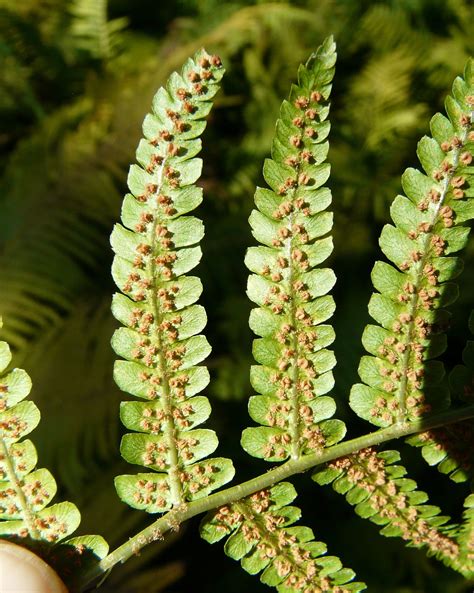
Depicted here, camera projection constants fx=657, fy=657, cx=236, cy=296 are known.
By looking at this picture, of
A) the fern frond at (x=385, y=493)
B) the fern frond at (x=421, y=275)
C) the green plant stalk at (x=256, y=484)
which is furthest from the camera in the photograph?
the fern frond at (x=385, y=493)

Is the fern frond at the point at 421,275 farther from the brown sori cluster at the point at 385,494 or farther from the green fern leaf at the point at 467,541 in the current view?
the green fern leaf at the point at 467,541

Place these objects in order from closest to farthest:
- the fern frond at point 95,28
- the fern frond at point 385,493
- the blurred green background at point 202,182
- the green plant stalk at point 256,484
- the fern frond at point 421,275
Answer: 1. the fern frond at point 421,275
2. the green plant stalk at point 256,484
3. the fern frond at point 385,493
4. the blurred green background at point 202,182
5. the fern frond at point 95,28

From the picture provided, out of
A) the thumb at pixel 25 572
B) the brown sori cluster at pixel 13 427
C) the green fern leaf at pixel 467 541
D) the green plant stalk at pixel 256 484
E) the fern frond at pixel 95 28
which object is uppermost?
the fern frond at pixel 95 28

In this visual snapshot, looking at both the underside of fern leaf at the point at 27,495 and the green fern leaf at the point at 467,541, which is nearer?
the underside of fern leaf at the point at 27,495

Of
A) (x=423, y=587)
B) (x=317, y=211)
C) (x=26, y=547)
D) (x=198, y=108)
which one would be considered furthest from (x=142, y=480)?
(x=423, y=587)

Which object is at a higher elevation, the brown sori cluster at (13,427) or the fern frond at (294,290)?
the fern frond at (294,290)

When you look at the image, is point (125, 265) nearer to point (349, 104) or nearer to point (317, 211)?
point (317, 211)

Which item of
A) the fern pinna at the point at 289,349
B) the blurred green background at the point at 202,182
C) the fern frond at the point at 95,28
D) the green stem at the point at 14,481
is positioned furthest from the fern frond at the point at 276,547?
the fern frond at the point at 95,28
